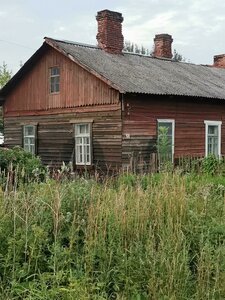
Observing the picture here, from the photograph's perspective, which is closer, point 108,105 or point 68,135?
point 108,105

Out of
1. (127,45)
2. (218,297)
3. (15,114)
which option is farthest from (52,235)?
(127,45)

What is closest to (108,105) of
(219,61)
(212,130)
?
(212,130)

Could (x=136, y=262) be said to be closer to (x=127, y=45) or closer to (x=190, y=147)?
(x=190, y=147)

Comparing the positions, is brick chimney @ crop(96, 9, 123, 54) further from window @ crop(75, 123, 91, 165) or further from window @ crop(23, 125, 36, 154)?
window @ crop(23, 125, 36, 154)

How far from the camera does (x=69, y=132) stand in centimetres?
1942

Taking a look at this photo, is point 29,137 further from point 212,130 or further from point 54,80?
point 212,130

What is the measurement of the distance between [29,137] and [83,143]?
3837 mm

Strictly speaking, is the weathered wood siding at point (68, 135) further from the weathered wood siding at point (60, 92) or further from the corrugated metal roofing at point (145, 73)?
the corrugated metal roofing at point (145, 73)

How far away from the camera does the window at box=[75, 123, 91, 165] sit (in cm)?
1862

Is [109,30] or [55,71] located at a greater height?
[109,30]

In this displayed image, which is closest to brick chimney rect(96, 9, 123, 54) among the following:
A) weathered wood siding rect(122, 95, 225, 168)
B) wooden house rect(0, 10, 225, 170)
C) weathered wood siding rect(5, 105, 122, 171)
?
wooden house rect(0, 10, 225, 170)

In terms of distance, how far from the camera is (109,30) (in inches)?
797

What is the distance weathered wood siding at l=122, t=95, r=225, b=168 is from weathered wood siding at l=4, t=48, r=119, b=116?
0.92 m

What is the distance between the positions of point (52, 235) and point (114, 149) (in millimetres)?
12368
